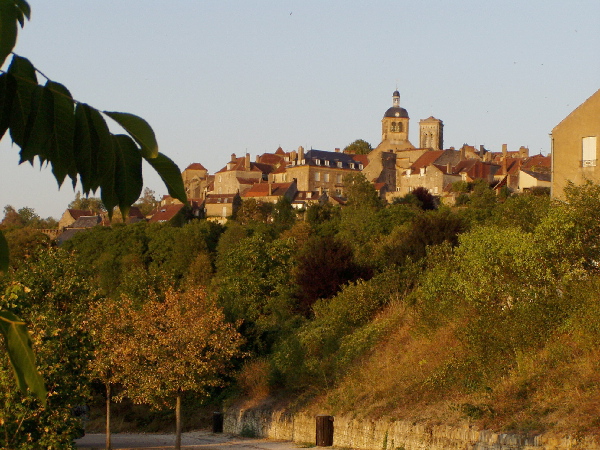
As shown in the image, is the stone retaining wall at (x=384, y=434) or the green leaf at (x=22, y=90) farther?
the stone retaining wall at (x=384, y=434)

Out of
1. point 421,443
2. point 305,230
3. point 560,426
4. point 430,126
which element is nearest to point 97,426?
point 421,443

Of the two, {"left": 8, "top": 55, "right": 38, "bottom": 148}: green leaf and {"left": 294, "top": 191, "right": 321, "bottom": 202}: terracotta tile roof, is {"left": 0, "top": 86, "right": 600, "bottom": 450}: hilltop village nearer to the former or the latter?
{"left": 8, "top": 55, "right": 38, "bottom": 148}: green leaf

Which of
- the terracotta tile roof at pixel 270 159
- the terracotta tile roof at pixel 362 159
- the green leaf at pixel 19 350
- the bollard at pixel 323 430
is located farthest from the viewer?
the terracotta tile roof at pixel 270 159

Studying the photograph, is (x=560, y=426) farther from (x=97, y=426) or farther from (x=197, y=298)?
(x=97, y=426)

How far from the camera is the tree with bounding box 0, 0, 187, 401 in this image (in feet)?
7.27

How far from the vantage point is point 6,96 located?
2264 mm

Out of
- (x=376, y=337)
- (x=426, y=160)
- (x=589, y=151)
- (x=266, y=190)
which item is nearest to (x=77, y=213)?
(x=266, y=190)

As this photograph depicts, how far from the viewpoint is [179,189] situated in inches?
91.7

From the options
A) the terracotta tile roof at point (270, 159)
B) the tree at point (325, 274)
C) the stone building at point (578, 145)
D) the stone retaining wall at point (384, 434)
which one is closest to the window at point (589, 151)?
the stone building at point (578, 145)

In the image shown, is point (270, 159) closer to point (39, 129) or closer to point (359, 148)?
point (359, 148)

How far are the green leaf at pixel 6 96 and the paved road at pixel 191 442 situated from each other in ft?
64.9

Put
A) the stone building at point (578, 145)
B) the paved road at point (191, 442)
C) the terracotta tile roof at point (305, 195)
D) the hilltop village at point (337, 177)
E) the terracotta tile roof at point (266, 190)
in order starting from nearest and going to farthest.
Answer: the paved road at point (191, 442) < the stone building at point (578, 145) < the hilltop village at point (337, 177) < the terracotta tile roof at point (305, 195) < the terracotta tile roof at point (266, 190)

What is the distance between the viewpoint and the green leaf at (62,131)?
2.24m

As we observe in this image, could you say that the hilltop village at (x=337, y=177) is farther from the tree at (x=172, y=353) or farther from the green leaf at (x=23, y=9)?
the green leaf at (x=23, y=9)
